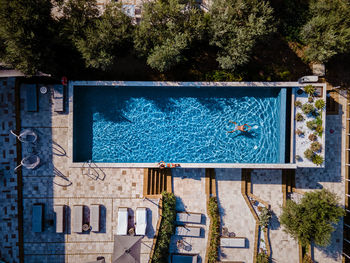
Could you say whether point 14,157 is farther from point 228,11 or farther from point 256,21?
point 256,21

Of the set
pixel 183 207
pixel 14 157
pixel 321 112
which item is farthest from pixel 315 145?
pixel 14 157

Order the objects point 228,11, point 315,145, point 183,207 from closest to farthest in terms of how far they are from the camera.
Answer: point 228,11, point 315,145, point 183,207

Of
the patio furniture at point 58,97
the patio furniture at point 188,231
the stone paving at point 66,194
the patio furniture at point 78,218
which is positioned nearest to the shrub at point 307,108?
the patio furniture at point 188,231

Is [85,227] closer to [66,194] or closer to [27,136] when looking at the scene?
[66,194]

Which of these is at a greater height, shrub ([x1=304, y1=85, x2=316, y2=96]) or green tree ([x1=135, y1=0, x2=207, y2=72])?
green tree ([x1=135, y1=0, x2=207, y2=72])

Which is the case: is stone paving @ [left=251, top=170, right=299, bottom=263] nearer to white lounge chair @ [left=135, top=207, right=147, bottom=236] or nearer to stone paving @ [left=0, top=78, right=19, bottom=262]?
white lounge chair @ [left=135, top=207, right=147, bottom=236]

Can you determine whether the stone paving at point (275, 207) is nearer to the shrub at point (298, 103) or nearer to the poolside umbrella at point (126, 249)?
the shrub at point (298, 103)

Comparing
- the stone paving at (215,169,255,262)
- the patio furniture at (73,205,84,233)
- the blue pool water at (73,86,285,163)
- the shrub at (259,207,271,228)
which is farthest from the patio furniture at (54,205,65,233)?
the shrub at (259,207,271,228)
